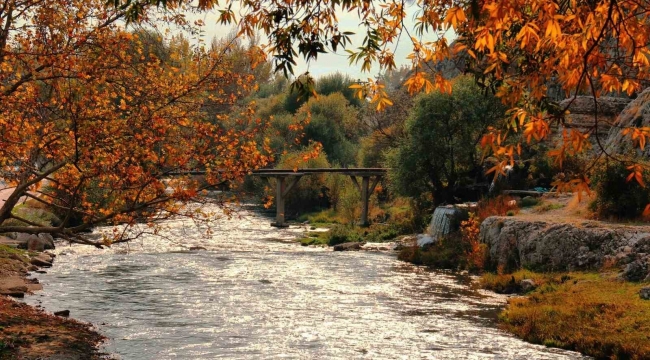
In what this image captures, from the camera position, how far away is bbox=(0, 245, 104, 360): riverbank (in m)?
13.8

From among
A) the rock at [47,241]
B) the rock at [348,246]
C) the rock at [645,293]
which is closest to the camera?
the rock at [645,293]

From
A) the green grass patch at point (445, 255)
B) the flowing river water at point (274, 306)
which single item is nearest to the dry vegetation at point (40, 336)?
the flowing river water at point (274, 306)

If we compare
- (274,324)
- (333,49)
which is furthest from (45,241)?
(333,49)

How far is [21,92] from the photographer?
13664 millimetres

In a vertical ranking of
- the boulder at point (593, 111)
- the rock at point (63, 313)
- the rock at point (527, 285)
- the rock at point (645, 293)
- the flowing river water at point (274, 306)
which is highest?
the boulder at point (593, 111)

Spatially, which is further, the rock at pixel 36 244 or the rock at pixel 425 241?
the rock at pixel 425 241

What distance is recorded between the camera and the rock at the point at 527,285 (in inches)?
851

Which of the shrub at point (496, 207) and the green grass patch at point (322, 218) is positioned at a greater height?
the shrub at point (496, 207)

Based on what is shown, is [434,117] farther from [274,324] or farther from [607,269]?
[274,324]

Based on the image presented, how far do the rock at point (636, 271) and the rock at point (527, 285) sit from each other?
3.14 meters

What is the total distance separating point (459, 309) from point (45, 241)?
20381 millimetres

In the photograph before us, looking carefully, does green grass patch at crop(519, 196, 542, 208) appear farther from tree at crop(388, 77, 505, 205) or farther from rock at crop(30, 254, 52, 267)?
rock at crop(30, 254, 52, 267)

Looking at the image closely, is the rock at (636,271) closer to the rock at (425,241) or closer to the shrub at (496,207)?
the shrub at (496,207)

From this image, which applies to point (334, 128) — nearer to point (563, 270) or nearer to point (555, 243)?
point (555, 243)
